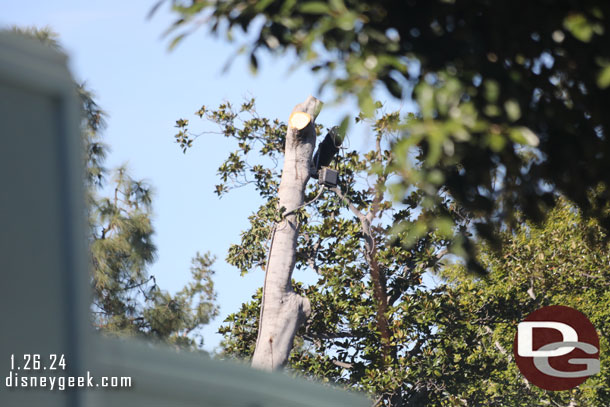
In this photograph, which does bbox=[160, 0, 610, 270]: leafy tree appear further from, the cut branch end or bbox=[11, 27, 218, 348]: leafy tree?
bbox=[11, 27, 218, 348]: leafy tree

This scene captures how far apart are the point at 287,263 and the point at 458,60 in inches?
295

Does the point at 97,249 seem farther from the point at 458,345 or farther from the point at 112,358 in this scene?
the point at 112,358

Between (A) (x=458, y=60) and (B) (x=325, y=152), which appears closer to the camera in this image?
(A) (x=458, y=60)

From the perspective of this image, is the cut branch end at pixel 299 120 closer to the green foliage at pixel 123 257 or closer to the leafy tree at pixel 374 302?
the leafy tree at pixel 374 302

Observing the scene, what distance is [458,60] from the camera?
3.50m

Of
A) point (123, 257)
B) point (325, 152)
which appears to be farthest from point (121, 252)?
point (325, 152)

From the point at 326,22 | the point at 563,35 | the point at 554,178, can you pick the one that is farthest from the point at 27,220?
the point at 554,178

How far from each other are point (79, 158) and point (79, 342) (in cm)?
53

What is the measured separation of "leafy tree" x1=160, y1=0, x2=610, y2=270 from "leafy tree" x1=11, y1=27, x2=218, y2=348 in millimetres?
13592

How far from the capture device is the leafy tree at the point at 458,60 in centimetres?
330

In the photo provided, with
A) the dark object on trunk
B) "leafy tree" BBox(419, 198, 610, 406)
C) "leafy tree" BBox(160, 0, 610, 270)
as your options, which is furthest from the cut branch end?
"leafy tree" BBox(160, 0, 610, 270)

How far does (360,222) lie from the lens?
13016mm

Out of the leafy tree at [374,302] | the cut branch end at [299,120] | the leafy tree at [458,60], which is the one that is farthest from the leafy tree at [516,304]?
the leafy tree at [458,60]

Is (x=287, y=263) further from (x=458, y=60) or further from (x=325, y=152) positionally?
(x=458, y=60)
